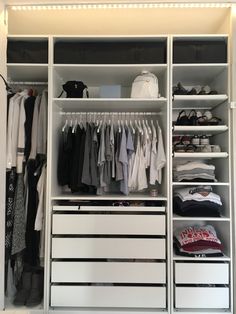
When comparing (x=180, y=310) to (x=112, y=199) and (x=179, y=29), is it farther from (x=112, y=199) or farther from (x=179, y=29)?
(x=179, y=29)

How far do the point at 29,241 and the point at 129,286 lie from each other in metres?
0.86

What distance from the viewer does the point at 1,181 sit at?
193 centimetres

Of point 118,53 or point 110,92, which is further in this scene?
point 110,92

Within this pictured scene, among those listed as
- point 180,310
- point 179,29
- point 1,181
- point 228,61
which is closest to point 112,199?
point 1,181

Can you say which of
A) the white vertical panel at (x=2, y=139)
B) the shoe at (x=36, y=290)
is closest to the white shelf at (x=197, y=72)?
the white vertical panel at (x=2, y=139)

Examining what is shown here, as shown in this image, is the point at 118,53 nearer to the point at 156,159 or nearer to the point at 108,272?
the point at 156,159

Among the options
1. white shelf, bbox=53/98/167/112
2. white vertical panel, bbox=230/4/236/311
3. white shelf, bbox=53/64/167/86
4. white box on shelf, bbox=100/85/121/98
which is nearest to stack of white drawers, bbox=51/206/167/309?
white vertical panel, bbox=230/4/236/311

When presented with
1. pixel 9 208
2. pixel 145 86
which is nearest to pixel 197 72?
pixel 145 86

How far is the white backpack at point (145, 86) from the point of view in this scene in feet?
7.13

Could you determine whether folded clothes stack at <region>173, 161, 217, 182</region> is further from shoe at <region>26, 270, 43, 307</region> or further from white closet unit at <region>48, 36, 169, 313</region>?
shoe at <region>26, 270, 43, 307</region>

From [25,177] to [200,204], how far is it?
1.42 metres

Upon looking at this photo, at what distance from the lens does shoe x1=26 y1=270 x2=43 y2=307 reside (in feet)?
6.98

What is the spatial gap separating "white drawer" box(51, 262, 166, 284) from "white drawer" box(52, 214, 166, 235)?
0.79 feet

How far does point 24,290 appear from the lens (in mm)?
2162
